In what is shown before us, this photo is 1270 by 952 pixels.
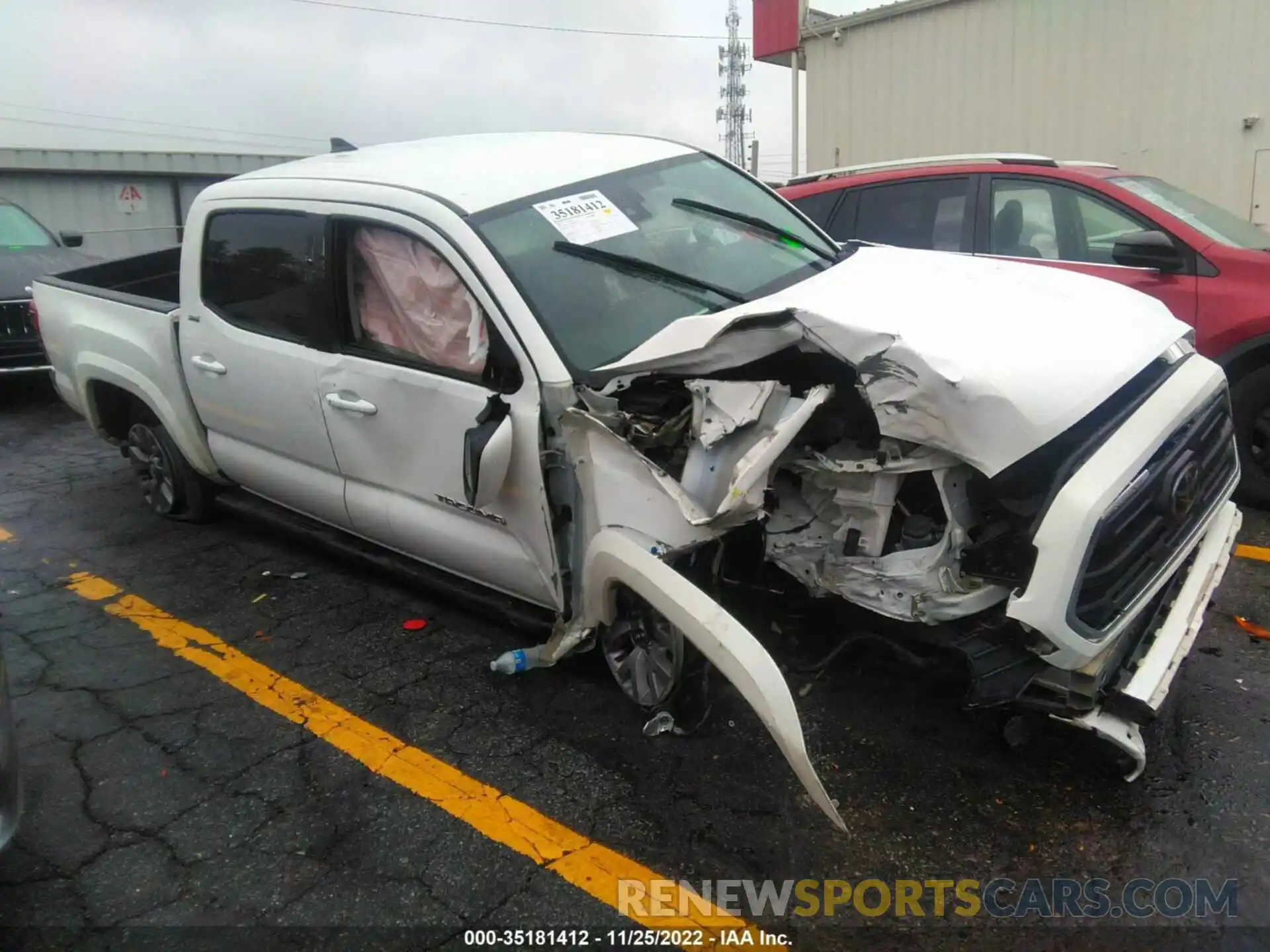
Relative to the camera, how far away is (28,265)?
8.34 m

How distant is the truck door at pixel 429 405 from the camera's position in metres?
3.02

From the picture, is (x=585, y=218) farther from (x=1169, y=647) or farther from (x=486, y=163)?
(x=1169, y=647)

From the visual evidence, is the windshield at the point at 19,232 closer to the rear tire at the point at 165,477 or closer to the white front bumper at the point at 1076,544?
the rear tire at the point at 165,477

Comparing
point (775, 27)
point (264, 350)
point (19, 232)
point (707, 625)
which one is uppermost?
point (775, 27)

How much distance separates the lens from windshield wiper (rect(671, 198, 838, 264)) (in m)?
3.74

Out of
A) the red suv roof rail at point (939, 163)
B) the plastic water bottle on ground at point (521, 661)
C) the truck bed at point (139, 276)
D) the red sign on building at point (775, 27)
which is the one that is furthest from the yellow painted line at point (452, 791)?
the red sign on building at point (775, 27)

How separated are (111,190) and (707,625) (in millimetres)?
18790

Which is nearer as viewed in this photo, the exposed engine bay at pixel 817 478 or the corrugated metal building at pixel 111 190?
the exposed engine bay at pixel 817 478

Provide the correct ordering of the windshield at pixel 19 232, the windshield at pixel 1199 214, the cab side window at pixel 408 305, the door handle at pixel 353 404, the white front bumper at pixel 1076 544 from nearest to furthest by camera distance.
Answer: the white front bumper at pixel 1076 544 → the cab side window at pixel 408 305 → the door handle at pixel 353 404 → the windshield at pixel 1199 214 → the windshield at pixel 19 232

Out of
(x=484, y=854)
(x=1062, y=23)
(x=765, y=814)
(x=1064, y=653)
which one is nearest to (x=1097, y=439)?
(x=1064, y=653)

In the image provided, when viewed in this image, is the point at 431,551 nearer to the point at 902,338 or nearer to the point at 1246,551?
the point at 902,338

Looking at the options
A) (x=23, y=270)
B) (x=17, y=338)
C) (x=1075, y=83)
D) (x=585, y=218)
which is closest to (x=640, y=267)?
(x=585, y=218)

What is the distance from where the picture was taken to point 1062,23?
877 cm

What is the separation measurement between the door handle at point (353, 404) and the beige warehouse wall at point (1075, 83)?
27.2 feet
